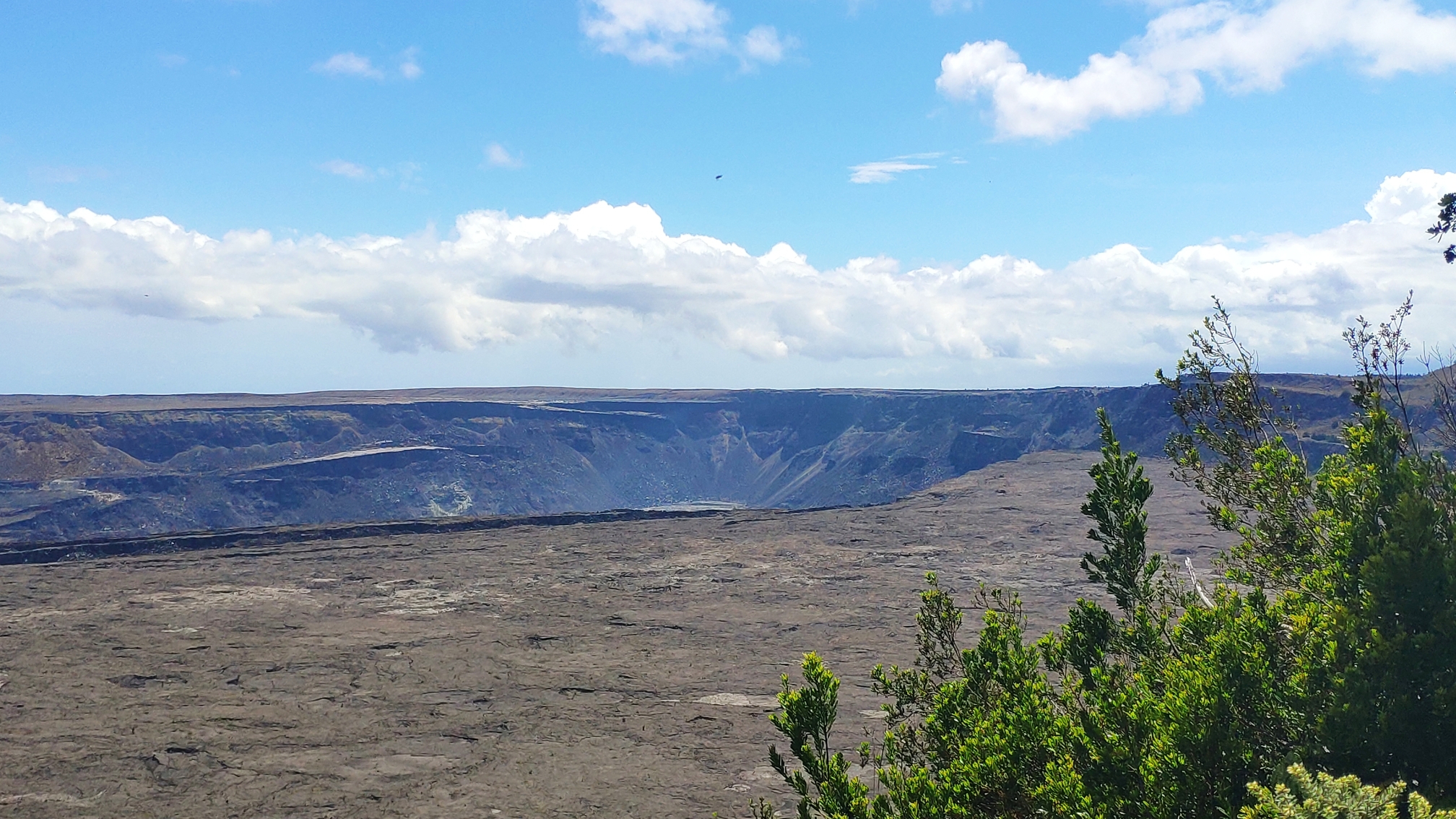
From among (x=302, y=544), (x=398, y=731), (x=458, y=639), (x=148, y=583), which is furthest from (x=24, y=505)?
(x=398, y=731)

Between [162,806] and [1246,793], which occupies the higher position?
[1246,793]

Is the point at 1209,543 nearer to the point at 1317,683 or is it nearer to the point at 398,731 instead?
the point at 398,731

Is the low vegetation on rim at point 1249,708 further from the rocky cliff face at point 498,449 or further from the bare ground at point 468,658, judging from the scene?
the rocky cliff face at point 498,449

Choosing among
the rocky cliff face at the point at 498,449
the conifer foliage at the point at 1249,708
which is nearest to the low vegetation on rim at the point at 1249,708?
the conifer foliage at the point at 1249,708

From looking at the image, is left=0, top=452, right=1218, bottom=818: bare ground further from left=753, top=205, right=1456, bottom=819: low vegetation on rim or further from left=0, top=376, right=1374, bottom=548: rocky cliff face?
left=0, top=376, right=1374, bottom=548: rocky cliff face

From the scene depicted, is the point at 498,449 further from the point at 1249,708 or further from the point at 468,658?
the point at 1249,708

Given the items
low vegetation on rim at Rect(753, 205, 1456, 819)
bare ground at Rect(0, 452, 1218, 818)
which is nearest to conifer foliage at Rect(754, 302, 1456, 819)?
low vegetation on rim at Rect(753, 205, 1456, 819)
